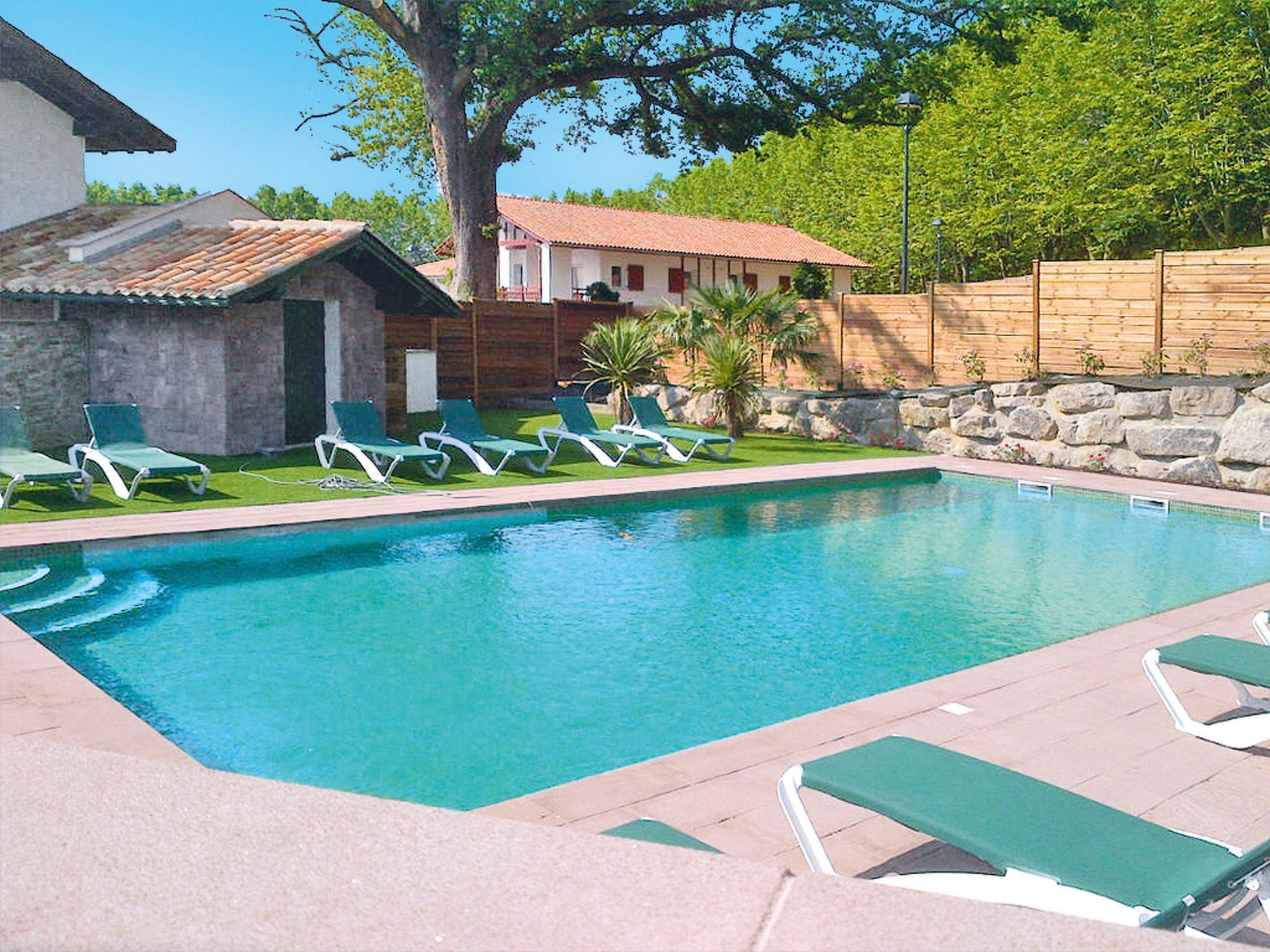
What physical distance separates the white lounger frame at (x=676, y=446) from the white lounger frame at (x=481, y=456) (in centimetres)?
181

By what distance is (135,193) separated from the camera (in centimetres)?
16275

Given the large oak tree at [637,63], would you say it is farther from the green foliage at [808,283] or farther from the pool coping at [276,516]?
the green foliage at [808,283]

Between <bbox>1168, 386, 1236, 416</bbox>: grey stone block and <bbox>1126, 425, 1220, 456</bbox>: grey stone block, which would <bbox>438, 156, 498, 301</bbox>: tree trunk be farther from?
<bbox>1168, 386, 1236, 416</bbox>: grey stone block

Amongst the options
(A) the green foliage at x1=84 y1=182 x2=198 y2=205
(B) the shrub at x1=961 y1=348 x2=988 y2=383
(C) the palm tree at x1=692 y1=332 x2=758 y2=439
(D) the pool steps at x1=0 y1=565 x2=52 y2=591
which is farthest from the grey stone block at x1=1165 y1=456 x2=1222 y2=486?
(A) the green foliage at x1=84 y1=182 x2=198 y2=205

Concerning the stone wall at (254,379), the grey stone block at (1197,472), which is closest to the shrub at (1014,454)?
the grey stone block at (1197,472)

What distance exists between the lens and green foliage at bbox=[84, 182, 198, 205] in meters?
154

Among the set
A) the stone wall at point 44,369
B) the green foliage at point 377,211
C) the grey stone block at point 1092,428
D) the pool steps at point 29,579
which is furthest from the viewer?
the green foliage at point 377,211

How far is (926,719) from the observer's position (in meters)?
6.32

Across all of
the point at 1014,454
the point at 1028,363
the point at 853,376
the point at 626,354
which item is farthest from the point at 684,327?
the point at 1014,454

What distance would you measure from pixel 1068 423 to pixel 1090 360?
3.54 feet

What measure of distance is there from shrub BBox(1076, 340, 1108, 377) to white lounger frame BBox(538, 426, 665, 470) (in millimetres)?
7035

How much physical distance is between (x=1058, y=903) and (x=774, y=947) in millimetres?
1544

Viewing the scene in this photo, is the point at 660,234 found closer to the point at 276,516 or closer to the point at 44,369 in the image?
the point at 44,369

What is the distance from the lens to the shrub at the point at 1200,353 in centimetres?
1725
